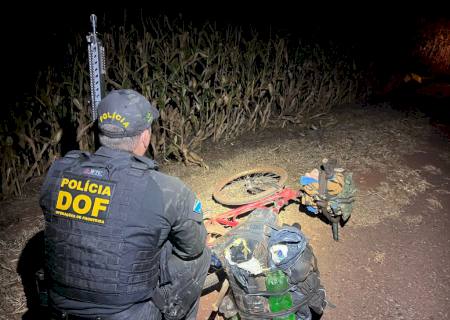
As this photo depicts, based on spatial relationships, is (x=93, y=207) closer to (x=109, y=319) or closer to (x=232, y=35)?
(x=109, y=319)

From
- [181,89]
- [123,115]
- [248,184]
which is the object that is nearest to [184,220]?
[123,115]

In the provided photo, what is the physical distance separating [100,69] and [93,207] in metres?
1.56

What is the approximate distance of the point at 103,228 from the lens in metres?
1.99

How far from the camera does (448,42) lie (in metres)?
16.4

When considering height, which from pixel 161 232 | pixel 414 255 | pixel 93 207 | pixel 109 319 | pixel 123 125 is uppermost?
pixel 123 125

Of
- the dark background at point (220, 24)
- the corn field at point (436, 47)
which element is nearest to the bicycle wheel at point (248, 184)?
the dark background at point (220, 24)

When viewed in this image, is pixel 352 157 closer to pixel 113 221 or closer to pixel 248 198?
pixel 248 198

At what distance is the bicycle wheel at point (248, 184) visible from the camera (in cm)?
485

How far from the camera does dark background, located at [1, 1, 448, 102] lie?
16.5ft

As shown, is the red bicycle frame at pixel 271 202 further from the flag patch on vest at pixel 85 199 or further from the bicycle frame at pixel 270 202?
the flag patch on vest at pixel 85 199

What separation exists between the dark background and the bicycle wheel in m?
2.94

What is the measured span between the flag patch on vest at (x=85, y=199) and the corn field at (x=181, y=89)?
10.4 ft

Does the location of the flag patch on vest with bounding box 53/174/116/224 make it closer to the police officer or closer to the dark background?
the police officer

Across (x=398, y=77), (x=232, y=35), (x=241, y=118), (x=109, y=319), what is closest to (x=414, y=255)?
(x=109, y=319)
